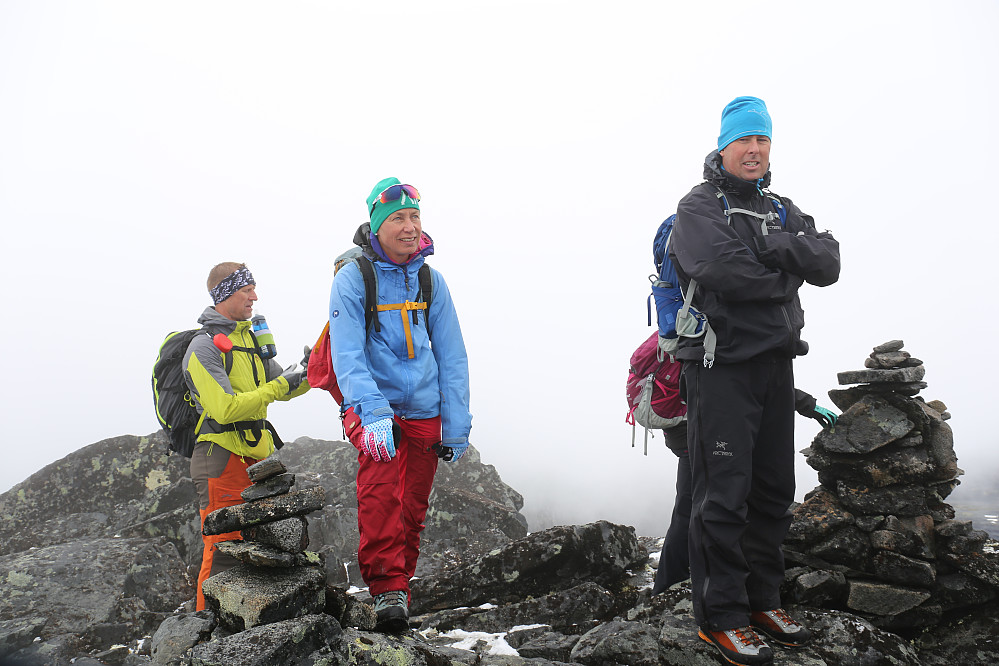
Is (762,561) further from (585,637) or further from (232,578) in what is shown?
(232,578)

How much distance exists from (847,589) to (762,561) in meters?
2.07

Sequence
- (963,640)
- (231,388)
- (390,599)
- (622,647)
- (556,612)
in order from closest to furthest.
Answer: (390,599) → (622,647) → (963,640) → (231,388) → (556,612)

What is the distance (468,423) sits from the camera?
19.0ft

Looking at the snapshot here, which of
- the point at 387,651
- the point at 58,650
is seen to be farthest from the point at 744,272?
the point at 58,650

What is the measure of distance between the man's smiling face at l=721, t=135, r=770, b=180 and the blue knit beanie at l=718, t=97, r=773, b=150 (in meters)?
0.05

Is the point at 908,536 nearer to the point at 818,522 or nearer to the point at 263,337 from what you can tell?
the point at 818,522

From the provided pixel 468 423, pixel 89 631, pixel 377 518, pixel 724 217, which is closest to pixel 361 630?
pixel 377 518

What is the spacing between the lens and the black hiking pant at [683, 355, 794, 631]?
4969mm

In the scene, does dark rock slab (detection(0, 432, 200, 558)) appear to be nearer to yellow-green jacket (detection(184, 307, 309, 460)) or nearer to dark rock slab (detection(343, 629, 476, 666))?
yellow-green jacket (detection(184, 307, 309, 460))

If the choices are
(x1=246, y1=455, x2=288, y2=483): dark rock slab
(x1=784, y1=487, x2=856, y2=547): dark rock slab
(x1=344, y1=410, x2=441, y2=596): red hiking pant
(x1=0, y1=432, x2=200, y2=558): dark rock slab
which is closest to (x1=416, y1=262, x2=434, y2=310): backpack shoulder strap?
(x1=344, y1=410, x2=441, y2=596): red hiking pant

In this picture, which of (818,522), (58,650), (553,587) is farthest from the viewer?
(553,587)

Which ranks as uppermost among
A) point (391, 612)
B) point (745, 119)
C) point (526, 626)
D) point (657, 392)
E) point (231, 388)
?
point (745, 119)

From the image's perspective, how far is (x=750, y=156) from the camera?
5391 mm

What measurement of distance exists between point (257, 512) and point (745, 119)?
5.50 meters
